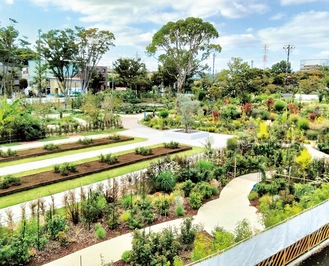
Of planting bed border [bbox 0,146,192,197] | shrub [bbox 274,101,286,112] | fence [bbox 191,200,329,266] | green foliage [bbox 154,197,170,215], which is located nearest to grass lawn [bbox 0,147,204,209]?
planting bed border [bbox 0,146,192,197]

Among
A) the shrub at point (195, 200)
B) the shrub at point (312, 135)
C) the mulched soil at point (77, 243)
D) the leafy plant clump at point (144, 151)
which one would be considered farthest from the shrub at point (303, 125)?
the mulched soil at point (77, 243)

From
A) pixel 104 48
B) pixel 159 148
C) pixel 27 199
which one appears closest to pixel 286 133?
pixel 159 148

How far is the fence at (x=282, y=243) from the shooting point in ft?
18.3

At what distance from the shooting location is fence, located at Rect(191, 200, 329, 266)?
558cm

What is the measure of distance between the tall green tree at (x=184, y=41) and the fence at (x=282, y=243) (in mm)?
39914

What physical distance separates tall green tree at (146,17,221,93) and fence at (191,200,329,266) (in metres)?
39.9

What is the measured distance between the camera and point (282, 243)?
21.9ft

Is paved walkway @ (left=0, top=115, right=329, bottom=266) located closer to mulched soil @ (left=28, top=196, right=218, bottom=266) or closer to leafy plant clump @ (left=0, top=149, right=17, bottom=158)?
mulched soil @ (left=28, top=196, right=218, bottom=266)

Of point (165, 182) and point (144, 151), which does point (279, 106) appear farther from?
point (165, 182)

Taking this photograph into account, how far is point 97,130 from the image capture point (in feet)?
83.7

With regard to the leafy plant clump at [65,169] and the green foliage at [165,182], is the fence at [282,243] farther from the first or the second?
the leafy plant clump at [65,169]

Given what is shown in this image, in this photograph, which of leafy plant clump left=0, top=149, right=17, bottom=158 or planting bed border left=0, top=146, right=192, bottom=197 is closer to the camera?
planting bed border left=0, top=146, right=192, bottom=197

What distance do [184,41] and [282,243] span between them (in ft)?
139

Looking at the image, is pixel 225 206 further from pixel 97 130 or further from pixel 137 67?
pixel 137 67
